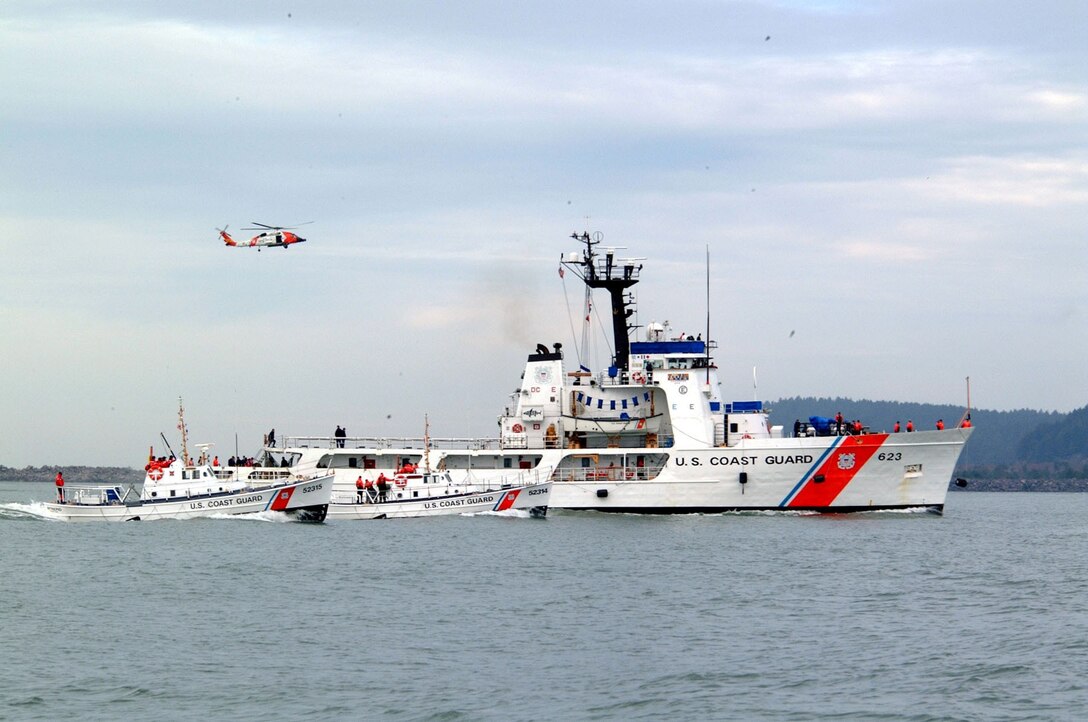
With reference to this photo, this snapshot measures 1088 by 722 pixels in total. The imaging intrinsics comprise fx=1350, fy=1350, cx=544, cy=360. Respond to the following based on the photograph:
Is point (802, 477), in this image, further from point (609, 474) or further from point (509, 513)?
point (509, 513)

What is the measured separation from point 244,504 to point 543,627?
27.8m

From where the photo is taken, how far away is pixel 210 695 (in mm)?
20750

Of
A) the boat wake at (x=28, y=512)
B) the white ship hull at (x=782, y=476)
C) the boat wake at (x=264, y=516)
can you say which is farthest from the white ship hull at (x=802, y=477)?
the boat wake at (x=28, y=512)

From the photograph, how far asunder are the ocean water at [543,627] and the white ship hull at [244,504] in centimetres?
617

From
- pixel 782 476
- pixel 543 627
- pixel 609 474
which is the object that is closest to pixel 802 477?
pixel 782 476

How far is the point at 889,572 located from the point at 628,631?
11.9 m

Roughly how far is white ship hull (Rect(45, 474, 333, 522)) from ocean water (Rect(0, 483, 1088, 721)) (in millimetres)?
6170

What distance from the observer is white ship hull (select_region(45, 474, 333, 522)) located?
51625 mm

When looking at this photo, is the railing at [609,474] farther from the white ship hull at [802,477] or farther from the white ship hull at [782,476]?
the white ship hull at [802,477]

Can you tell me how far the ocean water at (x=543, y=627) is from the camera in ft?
67.2

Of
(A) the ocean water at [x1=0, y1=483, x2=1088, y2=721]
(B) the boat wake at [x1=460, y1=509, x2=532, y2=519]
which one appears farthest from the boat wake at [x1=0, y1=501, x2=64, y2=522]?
(B) the boat wake at [x1=460, y1=509, x2=532, y2=519]

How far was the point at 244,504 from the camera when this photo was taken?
2050 inches

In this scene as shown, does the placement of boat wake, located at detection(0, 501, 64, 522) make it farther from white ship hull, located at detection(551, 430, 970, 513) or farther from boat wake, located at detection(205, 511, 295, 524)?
white ship hull, located at detection(551, 430, 970, 513)

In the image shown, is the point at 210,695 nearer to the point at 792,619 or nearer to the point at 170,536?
the point at 792,619
